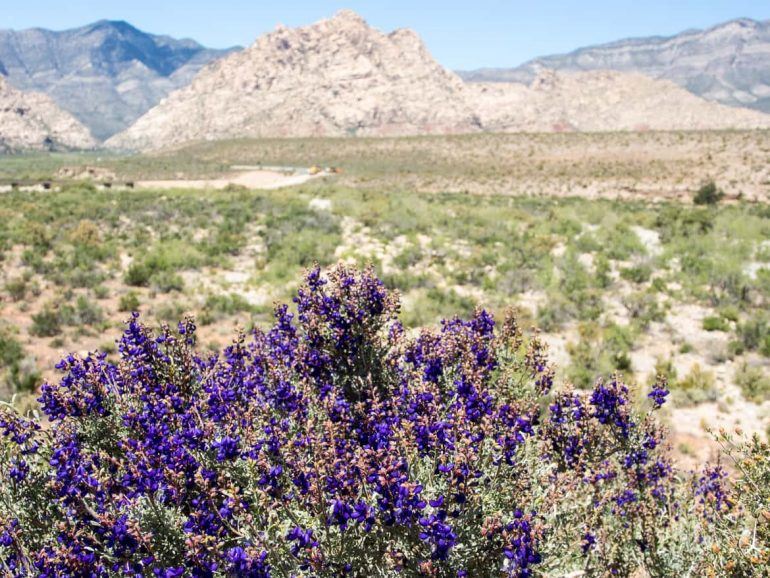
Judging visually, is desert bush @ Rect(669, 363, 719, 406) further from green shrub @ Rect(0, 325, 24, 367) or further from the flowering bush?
green shrub @ Rect(0, 325, 24, 367)

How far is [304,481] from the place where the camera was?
3258 mm

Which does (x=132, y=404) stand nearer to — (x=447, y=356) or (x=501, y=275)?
(x=447, y=356)

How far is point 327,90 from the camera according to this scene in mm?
174625

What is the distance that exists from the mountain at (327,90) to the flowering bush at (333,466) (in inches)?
5796

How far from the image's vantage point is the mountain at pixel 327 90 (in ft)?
525

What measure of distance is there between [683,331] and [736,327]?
0.99m

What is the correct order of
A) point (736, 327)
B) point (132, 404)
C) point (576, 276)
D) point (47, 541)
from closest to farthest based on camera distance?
point (47, 541), point (132, 404), point (736, 327), point (576, 276)

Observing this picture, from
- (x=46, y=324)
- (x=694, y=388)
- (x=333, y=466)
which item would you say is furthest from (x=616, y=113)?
(x=333, y=466)

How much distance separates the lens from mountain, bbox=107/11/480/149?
6304 inches

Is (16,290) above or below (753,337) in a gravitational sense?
above

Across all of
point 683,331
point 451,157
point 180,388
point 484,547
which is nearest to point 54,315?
point 180,388

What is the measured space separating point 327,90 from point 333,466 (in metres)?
184

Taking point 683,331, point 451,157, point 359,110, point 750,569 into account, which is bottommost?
point 683,331

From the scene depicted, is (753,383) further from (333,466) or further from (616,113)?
(616,113)
